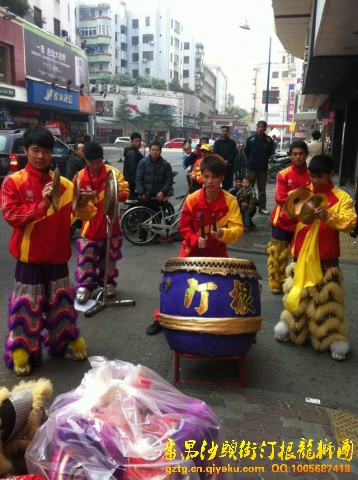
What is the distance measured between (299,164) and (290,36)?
8957 millimetres

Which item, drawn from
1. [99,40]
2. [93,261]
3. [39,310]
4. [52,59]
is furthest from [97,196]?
[99,40]

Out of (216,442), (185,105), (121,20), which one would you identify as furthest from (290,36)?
(121,20)

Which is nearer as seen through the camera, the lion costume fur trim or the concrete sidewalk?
the lion costume fur trim

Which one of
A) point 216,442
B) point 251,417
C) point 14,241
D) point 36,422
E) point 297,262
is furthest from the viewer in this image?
point 297,262

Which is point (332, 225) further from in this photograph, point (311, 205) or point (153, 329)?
point (153, 329)

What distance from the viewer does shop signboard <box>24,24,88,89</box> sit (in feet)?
91.2

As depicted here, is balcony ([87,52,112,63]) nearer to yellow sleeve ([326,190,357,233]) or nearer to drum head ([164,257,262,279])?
yellow sleeve ([326,190,357,233])

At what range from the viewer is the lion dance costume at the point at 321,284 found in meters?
3.56

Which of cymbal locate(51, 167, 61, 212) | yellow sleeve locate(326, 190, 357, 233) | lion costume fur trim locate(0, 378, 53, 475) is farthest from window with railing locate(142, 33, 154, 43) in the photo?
lion costume fur trim locate(0, 378, 53, 475)

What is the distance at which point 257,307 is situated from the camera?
10.3ft

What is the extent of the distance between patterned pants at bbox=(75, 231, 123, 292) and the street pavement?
1.32 feet

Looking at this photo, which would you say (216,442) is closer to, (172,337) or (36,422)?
(36,422)

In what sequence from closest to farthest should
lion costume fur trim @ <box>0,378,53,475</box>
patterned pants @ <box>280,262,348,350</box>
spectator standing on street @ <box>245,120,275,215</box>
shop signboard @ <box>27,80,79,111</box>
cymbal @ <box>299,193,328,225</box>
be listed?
lion costume fur trim @ <box>0,378,53,475</box>
cymbal @ <box>299,193,328,225</box>
patterned pants @ <box>280,262,348,350</box>
spectator standing on street @ <box>245,120,275,215</box>
shop signboard @ <box>27,80,79,111</box>

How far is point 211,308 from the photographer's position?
2943 millimetres
